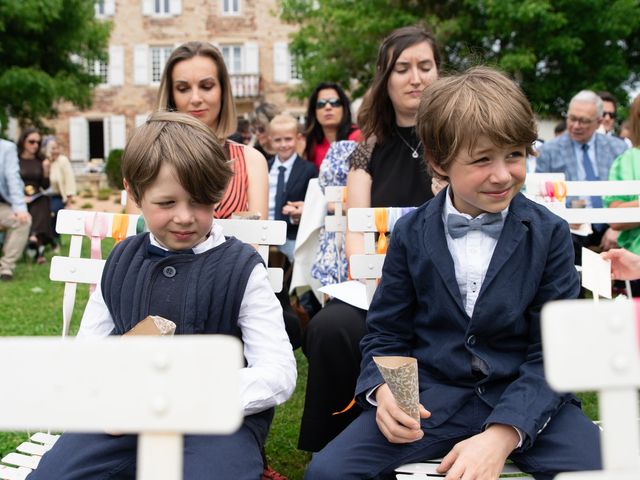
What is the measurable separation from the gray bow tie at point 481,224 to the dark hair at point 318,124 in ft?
14.1

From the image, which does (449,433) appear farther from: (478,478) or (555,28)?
(555,28)

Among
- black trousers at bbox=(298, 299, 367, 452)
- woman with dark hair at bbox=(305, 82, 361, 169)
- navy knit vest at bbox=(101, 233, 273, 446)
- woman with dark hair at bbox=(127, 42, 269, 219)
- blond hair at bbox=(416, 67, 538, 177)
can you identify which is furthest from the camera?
woman with dark hair at bbox=(305, 82, 361, 169)

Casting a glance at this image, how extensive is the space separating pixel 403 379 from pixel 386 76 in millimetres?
1932

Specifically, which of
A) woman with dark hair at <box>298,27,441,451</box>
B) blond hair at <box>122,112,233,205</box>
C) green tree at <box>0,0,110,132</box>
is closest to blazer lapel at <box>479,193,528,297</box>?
blond hair at <box>122,112,233,205</box>

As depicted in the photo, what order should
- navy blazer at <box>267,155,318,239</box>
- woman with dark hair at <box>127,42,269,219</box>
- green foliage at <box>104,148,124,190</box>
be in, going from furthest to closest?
1. green foliage at <box>104,148,124,190</box>
2. navy blazer at <box>267,155,318,239</box>
3. woman with dark hair at <box>127,42,269,219</box>

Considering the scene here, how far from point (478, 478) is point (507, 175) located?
828 millimetres

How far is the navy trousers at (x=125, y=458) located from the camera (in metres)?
2.11

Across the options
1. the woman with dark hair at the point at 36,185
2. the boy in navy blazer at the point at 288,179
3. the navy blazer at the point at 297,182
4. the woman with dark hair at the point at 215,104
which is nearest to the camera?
the woman with dark hair at the point at 215,104

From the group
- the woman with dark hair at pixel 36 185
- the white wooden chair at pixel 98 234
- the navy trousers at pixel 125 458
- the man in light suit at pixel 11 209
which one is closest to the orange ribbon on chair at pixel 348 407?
the white wooden chair at pixel 98 234

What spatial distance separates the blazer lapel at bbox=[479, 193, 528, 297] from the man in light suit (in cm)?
773

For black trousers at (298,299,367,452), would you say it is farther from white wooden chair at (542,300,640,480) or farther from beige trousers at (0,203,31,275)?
beige trousers at (0,203,31,275)

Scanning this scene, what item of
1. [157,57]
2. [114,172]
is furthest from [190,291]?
[157,57]

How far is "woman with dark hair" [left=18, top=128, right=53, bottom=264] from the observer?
11.2 m

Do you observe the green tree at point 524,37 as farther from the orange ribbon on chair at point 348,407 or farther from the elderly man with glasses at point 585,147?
the orange ribbon on chair at point 348,407
